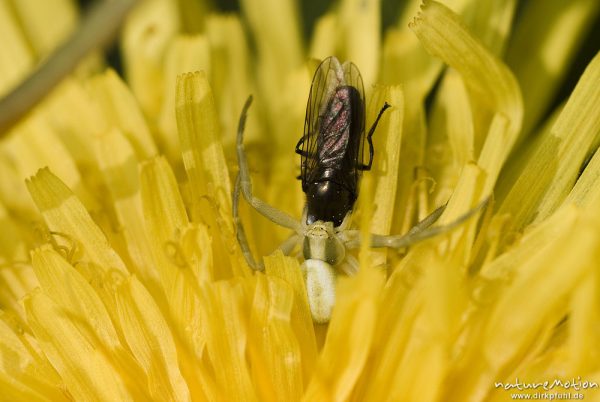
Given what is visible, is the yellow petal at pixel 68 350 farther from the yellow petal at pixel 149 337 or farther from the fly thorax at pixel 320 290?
the fly thorax at pixel 320 290

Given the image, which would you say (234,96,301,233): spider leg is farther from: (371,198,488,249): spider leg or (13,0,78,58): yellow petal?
(13,0,78,58): yellow petal

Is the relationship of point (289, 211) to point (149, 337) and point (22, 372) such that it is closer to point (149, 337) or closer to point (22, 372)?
point (149, 337)

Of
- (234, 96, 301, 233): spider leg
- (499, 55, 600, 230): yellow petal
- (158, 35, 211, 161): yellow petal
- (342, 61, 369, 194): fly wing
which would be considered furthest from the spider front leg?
(499, 55, 600, 230): yellow petal

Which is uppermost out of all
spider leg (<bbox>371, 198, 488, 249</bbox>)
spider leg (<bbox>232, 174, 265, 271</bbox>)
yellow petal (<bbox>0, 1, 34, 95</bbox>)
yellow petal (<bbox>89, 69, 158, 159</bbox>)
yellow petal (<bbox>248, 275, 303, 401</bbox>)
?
yellow petal (<bbox>0, 1, 34, 95</bbox>)

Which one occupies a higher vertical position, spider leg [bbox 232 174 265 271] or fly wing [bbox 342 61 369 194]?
fly wing [bbox 342 61 369 194]

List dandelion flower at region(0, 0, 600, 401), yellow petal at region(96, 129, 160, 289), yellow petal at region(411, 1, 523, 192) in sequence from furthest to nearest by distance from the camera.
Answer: yellow petal at region(96, 129, 160, 289), yellow petal at region(411, 1, 523, 192), dandelion flower at region(0, 0, 600, 401)

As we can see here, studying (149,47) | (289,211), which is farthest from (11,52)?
(289,211)

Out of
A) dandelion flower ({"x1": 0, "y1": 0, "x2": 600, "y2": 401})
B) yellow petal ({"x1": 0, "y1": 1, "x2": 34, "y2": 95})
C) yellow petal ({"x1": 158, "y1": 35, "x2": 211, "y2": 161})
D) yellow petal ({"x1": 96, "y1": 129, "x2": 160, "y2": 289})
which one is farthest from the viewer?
yellow petal ({"x1": 0, "y1": 1, "x2": 34, "y2": 95})
